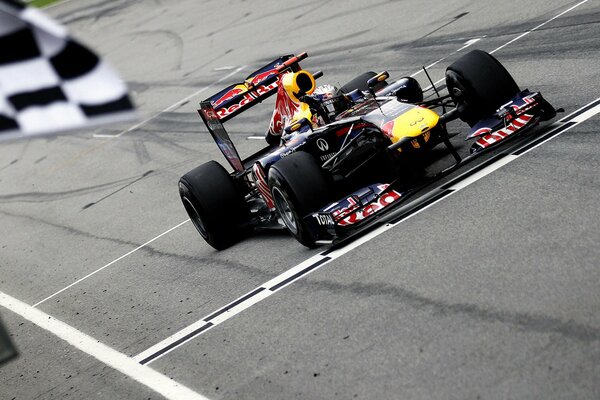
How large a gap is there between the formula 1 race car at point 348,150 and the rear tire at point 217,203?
11 mm

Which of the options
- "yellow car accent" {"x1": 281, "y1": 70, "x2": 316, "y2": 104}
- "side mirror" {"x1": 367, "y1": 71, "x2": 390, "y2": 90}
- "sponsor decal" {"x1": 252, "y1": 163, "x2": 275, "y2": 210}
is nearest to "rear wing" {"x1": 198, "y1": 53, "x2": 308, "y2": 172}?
"yellow car accent" {"x1": 281, "y1": 70, "x2": 316, "y2": 104}

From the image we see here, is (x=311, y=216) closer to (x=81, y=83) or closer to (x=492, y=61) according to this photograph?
(x=492, y=61)

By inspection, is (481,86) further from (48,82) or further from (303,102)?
(48,82)

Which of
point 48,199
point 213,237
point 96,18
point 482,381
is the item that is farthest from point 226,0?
point 482,381

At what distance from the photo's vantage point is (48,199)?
18719 millimetres

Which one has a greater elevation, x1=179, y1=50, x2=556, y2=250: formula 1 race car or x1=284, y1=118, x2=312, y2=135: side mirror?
x1=284, y1=118, x2=312, y2=135: side mirror

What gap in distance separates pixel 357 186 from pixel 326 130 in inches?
26.1

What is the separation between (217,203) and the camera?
1127 cm

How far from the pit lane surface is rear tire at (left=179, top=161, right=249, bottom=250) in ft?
0.90

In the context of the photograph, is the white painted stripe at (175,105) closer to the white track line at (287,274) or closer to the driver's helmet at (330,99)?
the driver's helmet at (330,99)

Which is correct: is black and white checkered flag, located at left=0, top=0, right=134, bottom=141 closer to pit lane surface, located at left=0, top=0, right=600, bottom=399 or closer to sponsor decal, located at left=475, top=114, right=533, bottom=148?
pit lane surface, located at left=0, top=0, right=600, bottom=399

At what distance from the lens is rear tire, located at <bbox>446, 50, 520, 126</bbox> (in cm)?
1005

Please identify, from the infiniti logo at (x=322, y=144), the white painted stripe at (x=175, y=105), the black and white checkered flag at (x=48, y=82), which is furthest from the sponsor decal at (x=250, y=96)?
the white painted stripe at (x=175, y=105)

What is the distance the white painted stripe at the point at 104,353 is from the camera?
8.20 metres
